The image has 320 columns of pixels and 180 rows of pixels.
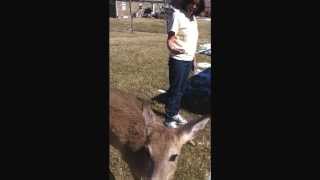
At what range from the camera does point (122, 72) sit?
7.98ft

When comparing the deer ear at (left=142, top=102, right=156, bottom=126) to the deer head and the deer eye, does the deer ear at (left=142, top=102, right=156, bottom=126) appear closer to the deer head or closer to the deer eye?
the deer head

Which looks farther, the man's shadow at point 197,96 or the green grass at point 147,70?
the man's shadow at point 197,96

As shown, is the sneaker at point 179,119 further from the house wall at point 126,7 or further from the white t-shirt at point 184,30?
the house wall at point 126,7

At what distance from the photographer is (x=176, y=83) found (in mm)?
2570

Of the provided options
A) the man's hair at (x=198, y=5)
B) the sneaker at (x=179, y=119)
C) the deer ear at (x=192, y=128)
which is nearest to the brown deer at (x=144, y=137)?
the deer ear at (x=192, y=128)

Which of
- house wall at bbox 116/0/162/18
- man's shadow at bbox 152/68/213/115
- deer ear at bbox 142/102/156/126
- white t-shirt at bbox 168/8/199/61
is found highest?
house wall at bbox 116/0/162/18

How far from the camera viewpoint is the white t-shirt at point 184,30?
2361mm

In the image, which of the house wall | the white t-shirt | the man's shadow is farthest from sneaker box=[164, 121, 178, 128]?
the house wall

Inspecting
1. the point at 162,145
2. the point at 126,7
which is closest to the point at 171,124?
the point at 162,145

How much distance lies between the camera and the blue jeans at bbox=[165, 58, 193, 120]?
2492 mm

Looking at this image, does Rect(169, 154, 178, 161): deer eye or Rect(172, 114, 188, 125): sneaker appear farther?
Rect(172, 114, 188, 125): sneaker

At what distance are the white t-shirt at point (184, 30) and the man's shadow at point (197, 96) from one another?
0.47 feet
